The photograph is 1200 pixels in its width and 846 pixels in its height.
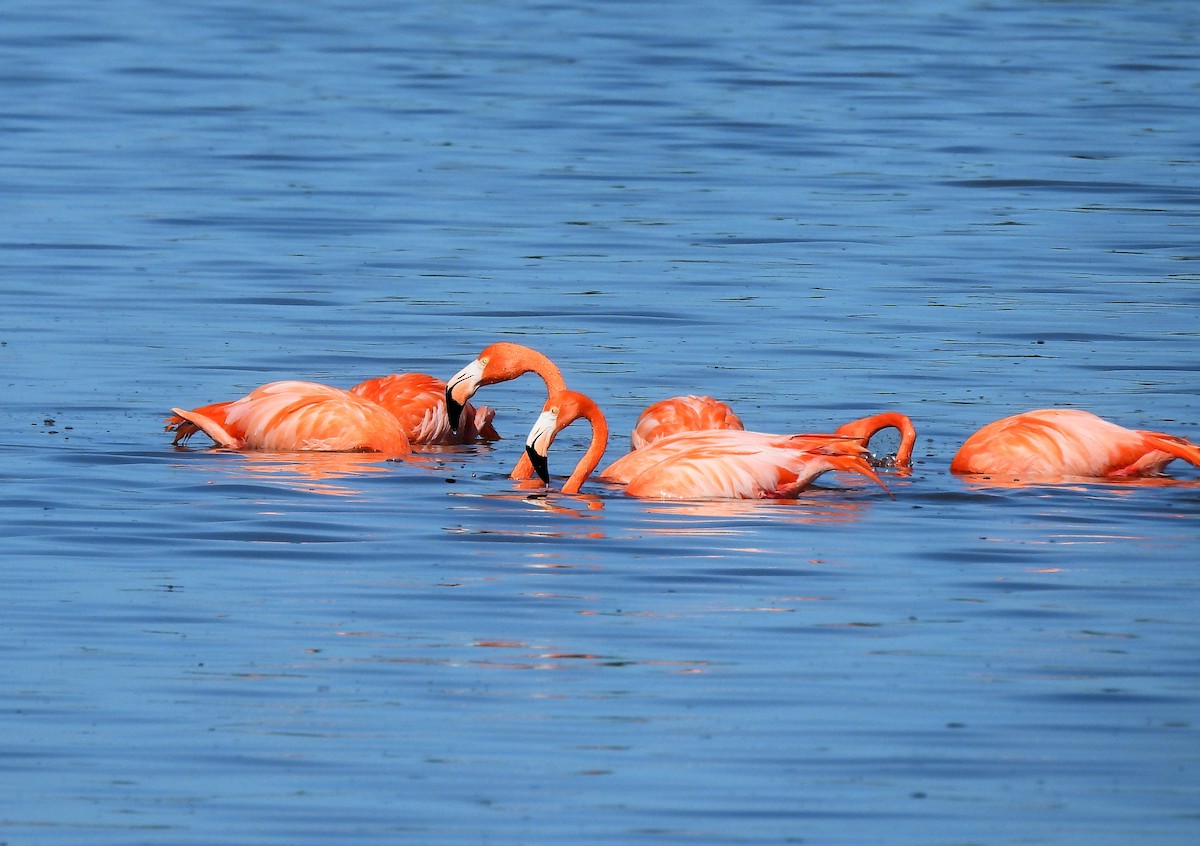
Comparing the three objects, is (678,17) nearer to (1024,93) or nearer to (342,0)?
(342,0)

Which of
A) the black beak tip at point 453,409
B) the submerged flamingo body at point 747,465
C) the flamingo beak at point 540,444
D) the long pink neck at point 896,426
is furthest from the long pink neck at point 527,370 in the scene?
the long pink neck at point 896,426

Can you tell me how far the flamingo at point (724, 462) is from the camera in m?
9.54

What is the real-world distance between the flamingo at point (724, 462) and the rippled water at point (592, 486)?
0.16 m

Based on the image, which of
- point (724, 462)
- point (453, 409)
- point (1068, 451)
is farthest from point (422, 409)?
point (1068, 451)

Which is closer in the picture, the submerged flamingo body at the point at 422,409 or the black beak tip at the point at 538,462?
the black beak tip at the point at 538,462

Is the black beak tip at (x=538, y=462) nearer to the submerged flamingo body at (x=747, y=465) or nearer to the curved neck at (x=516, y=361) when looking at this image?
the submerged flamingo body at (x=747, y=465)

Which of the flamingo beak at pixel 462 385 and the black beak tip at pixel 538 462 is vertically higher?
the flamingo beak at pixel 462 385

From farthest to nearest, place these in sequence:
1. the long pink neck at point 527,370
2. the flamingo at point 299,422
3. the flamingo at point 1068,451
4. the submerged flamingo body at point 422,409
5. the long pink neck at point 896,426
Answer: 1. the submerged flamingo body at point 422,409
2. the flamingo at point 299,422
3. the long pink neck at point 527,370
4. the long pink neck at point 896,426
5. the flamingo at point 1068,451

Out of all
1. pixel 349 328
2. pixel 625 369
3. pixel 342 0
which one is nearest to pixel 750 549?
pixel 625 369

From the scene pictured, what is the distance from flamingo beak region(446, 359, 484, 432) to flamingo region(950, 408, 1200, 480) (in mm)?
2284

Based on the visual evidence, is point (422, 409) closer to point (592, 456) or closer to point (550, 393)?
point (550, 393)

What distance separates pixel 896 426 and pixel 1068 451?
30.4 inches

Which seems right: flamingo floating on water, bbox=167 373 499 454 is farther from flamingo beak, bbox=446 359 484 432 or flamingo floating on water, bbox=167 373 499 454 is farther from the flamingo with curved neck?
the flamingo with curved neck

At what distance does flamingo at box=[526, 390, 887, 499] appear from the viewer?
9539mm
